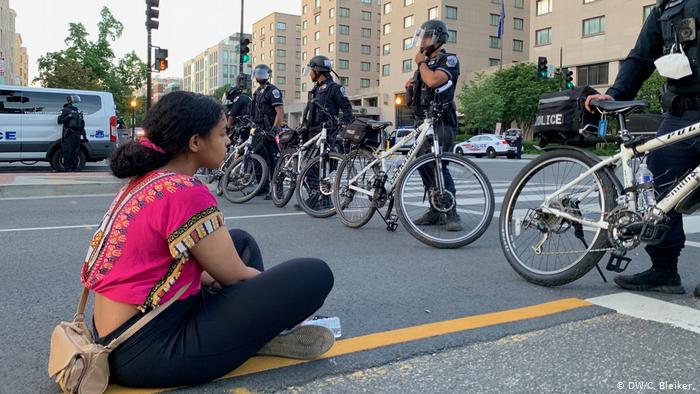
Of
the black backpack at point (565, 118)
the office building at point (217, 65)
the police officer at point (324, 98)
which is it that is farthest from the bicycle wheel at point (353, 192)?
the office building at point (217, 65)

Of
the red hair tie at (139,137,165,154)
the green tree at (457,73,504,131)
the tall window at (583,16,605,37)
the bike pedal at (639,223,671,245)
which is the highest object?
the tall window at (583,16,605,37)

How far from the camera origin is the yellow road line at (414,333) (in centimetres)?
250

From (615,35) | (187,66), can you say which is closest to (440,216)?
(615,35)

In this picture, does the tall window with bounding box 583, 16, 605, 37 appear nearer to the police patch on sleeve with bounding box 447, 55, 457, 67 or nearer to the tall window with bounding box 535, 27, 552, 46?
the tall window with bounding box 535, 27, 552, 46

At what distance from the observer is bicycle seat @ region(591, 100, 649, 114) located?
11.2 ft

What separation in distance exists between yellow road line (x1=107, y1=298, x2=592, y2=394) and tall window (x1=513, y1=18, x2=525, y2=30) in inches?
2919

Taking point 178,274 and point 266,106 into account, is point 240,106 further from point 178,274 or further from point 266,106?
point 178,274

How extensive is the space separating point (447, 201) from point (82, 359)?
3.79 meters

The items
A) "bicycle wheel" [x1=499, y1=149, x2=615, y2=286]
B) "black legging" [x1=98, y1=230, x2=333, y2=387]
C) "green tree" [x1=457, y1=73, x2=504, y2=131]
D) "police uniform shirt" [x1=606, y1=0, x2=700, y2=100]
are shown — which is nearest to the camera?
"black legging" [x1=98, y1=230, x2=333, y2=387]

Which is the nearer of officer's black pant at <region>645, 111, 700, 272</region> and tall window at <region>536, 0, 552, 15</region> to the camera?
officer's black pant at <region>645, 111, 700, 272</region>

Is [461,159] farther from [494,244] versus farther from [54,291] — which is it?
[54,291]

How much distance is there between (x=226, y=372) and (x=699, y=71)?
2931mm

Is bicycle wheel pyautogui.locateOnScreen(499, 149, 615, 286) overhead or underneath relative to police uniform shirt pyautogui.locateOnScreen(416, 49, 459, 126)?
underneath

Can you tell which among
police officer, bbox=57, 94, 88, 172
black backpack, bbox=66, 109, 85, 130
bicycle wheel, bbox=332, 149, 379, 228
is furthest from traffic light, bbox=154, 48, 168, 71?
bicycle wheel, bbox=332, 149, 379, 228
